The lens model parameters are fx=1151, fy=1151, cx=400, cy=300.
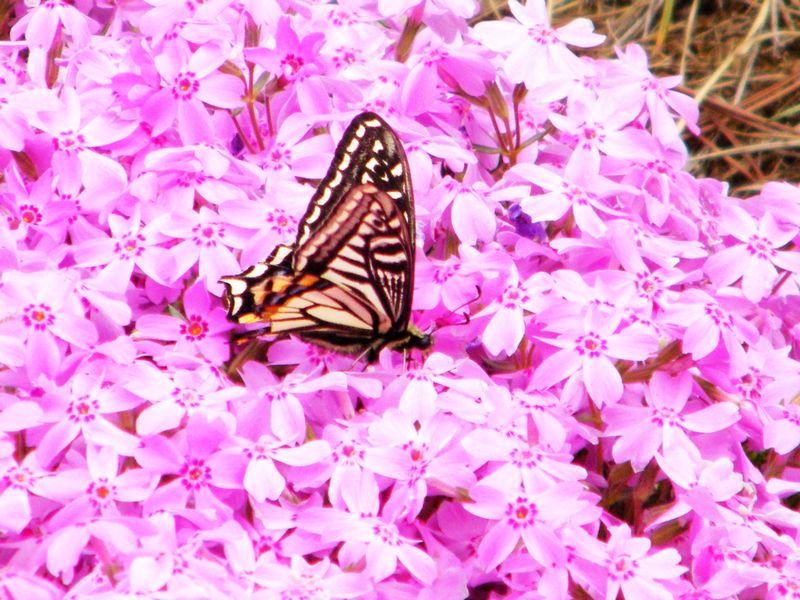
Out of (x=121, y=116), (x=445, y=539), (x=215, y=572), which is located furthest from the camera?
(x=121, y=116)

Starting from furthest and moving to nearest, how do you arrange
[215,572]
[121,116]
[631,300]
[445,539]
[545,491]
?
[121,116]
[631,300]
[445,539]
[545,491]
[215,572]

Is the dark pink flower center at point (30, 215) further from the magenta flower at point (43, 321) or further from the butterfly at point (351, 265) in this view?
the butterfly at point (351, 265)

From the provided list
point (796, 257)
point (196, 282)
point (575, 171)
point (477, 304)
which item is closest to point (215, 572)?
point (196, 282)

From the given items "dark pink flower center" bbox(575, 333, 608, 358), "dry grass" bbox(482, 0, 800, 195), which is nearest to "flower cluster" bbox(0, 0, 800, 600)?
"dark pink flower center" bbox(575, 333, 608, 358)

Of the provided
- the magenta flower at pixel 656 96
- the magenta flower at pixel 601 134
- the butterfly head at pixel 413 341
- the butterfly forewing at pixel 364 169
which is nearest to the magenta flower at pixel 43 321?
the butterfly forewing at pixel 364 169

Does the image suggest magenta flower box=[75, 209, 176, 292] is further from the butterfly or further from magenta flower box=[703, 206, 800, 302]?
magenta flower box=[703, 206, 800, 302]

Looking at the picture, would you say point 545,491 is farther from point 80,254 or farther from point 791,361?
point 80,254
